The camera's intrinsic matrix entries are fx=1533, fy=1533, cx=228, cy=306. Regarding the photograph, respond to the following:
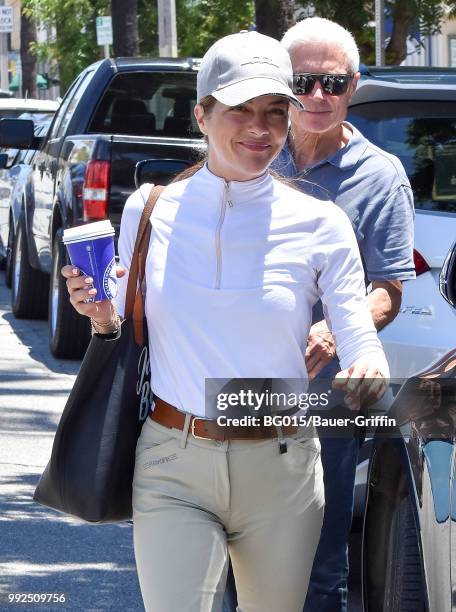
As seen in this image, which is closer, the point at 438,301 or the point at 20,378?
the point at 438,301

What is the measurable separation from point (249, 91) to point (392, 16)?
14.9 meters

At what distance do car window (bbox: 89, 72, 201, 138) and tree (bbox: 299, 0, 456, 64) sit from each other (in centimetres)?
609

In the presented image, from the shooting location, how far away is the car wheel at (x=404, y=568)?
11.7 feet

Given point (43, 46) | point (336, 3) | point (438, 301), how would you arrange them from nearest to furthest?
point (438, 301)
point (336, 3)
point (43, 46)

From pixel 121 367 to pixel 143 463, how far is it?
0.70 feet

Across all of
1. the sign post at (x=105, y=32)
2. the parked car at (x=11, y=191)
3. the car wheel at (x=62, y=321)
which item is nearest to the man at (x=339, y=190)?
the car wheel at (x=62, y=321)

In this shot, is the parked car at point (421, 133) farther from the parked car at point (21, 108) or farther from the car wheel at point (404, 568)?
the parked car at point (21, 108)

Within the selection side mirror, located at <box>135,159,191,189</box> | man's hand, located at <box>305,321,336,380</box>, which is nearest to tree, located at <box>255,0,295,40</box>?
side mirror, located at <box>135,159,191,189</box>

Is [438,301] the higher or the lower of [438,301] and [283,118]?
the lower

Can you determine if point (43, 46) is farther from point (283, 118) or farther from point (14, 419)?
point (283, 118)

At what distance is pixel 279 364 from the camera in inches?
127

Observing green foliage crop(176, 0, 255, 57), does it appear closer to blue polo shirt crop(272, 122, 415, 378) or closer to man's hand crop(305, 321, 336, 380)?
blue polo shirt crop(272, 122, 415, 378)

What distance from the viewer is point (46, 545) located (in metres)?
5.91

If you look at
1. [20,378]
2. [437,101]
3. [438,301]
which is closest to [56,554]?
[438,301]
